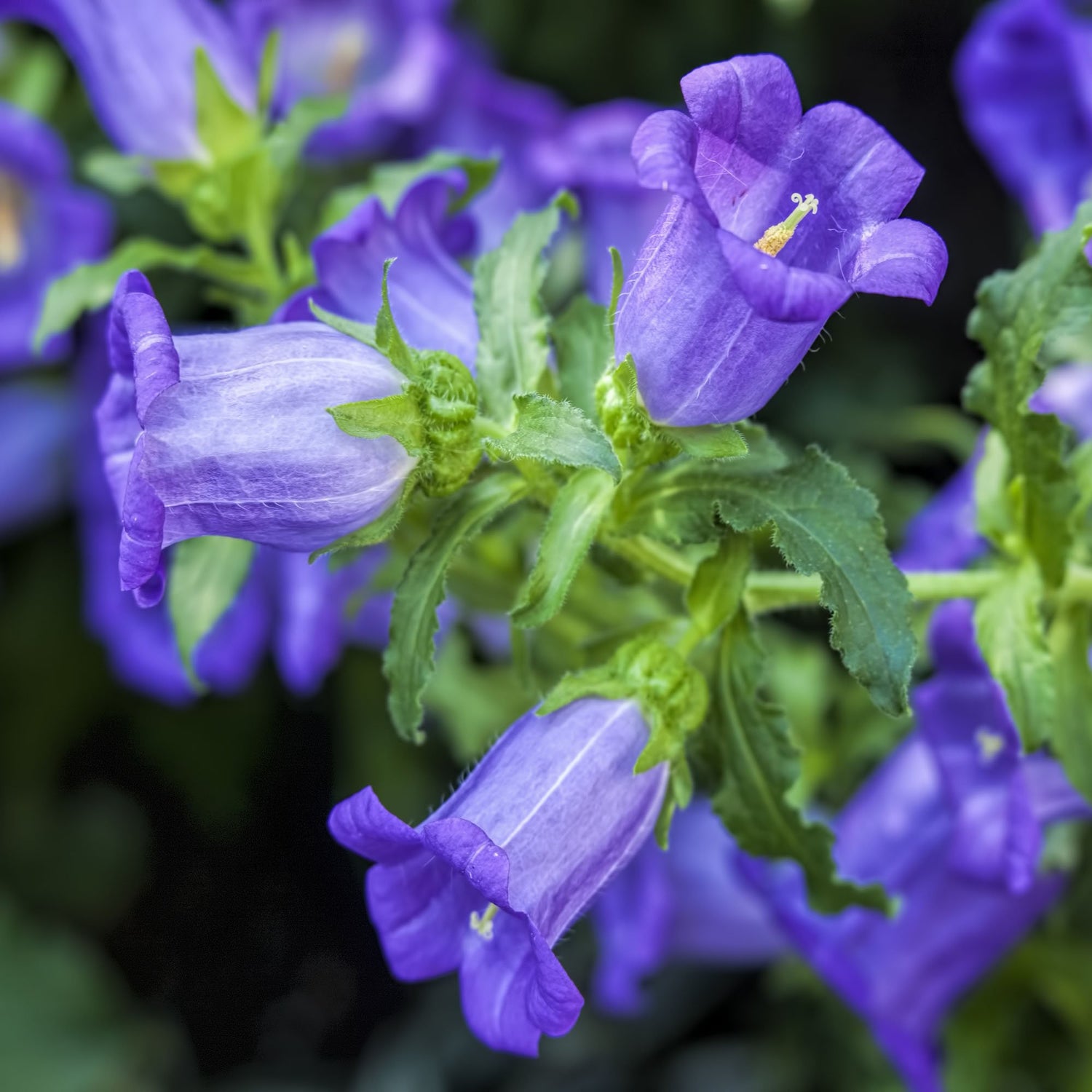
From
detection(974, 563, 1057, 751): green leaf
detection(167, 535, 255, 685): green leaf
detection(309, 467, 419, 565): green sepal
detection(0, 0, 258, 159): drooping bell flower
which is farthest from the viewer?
detection(0, 0, 258, 159): drooping bell flower

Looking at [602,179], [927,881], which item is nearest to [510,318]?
[602,179]

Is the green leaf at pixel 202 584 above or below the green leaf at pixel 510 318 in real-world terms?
below

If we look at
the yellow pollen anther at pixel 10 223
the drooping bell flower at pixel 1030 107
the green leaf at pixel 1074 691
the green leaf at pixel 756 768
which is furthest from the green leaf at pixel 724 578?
the yellow pollen anther at pixel 10 223

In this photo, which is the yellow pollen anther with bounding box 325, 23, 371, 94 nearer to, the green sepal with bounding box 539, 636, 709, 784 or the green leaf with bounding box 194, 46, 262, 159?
the green leaf with bounding box 194, 46, 262, 159

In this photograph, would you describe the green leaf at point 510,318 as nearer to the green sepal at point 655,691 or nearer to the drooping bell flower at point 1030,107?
the green sepal at point 655,691

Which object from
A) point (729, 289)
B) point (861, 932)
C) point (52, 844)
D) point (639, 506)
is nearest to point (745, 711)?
point (639, 506)

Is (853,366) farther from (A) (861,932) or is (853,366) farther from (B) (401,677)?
(B) (401,677)

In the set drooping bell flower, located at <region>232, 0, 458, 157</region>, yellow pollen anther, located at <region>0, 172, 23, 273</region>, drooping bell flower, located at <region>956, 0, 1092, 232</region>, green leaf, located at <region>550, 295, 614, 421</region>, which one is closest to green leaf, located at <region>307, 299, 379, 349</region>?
green leaf, located at <region>550, 295, 614, 421</region>
